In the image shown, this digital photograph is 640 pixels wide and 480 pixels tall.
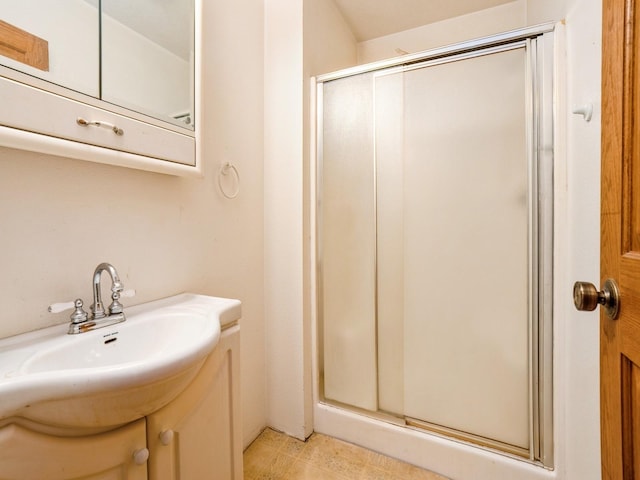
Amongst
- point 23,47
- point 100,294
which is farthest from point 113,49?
point 100,294

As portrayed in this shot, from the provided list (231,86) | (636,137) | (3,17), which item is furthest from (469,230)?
(3,17)

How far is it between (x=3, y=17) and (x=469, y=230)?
1.51 meters

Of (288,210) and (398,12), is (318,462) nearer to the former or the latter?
(288,210)

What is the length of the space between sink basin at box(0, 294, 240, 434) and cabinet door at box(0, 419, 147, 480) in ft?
0.06

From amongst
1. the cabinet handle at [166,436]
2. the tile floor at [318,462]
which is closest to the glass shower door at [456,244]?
the tile floor at [318,462]

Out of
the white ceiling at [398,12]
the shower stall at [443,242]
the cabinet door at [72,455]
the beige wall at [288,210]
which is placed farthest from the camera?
the white ceiling at [398,12]

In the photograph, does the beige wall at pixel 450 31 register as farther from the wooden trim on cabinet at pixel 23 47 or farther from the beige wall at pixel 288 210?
the wooden trim on cabinet at pixel 23 47

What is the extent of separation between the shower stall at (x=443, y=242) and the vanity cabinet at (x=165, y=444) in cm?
65

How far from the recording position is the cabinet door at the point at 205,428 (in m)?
0.64

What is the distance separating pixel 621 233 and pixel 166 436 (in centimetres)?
101

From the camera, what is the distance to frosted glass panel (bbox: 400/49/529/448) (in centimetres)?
111

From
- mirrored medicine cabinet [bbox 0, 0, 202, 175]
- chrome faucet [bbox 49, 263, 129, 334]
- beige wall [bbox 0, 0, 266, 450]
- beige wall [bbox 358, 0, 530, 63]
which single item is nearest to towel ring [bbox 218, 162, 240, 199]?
beige wall [bbox 0, 0, 266, 450]

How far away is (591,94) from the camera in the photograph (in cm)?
84

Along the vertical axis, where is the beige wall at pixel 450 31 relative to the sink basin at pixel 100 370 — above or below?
above
